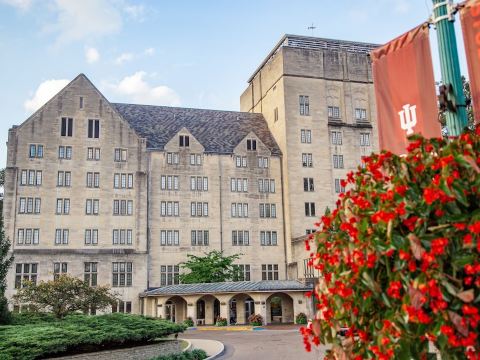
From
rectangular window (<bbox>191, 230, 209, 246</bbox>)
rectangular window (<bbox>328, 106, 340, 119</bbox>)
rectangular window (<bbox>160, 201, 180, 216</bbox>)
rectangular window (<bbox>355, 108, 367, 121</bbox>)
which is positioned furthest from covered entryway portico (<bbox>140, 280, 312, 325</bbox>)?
rectangular window (<bbox>355, 108, 367, 121</bbox>)

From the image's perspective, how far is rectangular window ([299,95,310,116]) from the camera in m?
60.3

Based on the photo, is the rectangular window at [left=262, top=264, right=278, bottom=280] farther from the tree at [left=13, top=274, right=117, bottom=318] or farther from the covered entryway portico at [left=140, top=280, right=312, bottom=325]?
the tree at [left=13, top=274, right=117, bottom=318]

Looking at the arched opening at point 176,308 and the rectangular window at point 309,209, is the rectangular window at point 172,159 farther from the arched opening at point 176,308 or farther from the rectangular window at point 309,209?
the rectangular window at point 309,209

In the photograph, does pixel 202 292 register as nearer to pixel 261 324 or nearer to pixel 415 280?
pixel 261 324

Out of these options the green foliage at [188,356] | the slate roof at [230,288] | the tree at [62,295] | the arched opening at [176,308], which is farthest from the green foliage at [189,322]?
the green foliage at [188,356]

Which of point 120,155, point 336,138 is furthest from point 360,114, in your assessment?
point 120,155

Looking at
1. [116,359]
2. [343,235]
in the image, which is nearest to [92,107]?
[116,359]

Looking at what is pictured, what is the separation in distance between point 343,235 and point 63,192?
49.8m

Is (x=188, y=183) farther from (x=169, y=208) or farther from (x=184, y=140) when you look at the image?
(x=184, y=140)

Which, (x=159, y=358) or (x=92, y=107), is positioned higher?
(x=92, y=107)

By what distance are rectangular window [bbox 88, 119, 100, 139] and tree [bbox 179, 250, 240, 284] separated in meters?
15.5

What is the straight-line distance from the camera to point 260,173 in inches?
2329

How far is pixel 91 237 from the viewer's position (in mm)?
52094

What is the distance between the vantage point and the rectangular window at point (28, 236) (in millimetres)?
49938
